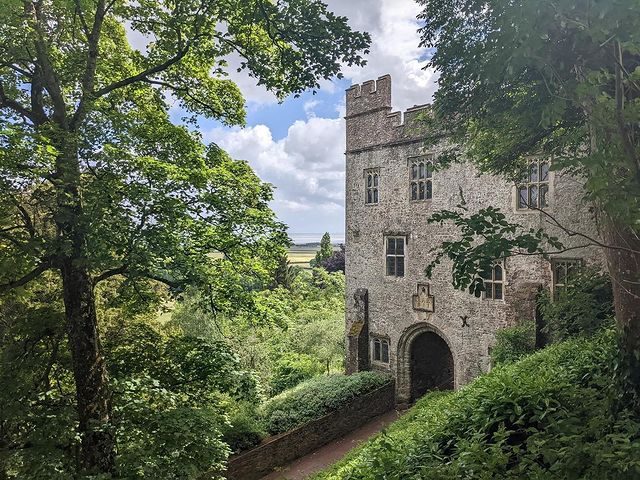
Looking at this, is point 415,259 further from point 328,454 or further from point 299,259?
point 299,259

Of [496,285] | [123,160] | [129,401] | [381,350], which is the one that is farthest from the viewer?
[381,350]

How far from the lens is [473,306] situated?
14.2m

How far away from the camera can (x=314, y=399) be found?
13.9m

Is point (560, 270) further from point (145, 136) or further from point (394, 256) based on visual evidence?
point (145, 136)

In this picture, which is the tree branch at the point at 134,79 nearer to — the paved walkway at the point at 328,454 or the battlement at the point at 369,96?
the paved walkway at the point at 328,454

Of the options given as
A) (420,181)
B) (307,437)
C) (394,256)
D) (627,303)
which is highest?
(420,181)

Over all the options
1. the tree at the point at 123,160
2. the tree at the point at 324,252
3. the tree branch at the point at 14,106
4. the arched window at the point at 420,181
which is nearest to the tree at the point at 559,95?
the tree at the point at 123,160

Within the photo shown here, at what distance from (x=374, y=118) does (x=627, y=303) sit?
13.4 meters

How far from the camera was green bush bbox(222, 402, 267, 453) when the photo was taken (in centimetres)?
1112

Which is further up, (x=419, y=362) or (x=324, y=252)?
(x=324, y=252)

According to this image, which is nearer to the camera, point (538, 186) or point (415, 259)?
point (538, 186)

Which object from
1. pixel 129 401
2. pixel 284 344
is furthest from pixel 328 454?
pixel 284 344

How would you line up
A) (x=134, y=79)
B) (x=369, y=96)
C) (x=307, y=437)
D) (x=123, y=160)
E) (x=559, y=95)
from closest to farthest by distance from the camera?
(x=559, y=95) < (x=123, y=160) < (x=134, y=79) < (x=307, y=437) < (x=369, y=96)

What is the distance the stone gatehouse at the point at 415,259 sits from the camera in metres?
12.9
